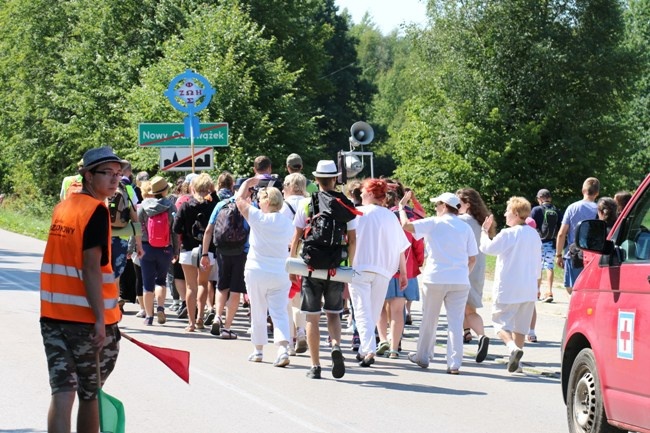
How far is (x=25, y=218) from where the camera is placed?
48.8 meters

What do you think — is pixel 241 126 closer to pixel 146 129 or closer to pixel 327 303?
pixel 146 129

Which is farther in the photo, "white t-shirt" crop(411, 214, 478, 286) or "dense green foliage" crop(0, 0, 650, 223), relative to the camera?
"dense green foliage" crop(0, 0, 650, 223)

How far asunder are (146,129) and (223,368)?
988cm

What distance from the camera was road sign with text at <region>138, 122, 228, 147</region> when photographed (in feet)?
68.2

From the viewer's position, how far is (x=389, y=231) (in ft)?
39.0

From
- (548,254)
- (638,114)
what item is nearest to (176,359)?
(548,254)

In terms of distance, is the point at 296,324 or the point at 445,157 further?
the point at 445,157

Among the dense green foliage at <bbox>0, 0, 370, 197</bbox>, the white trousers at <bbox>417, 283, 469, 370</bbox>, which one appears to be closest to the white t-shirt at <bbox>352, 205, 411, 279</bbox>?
the white trousers at <bbox>417, 283, 469, 370</bbox>

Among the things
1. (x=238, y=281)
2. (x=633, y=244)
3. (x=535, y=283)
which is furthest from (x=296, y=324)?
(x=633, y=244)

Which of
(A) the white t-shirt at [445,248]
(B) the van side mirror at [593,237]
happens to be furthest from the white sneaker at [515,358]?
(B) the van side mirror at [593,237]

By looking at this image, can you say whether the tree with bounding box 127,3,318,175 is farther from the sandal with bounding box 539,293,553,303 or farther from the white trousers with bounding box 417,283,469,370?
the white trousers with bounding box 417,283,469,370

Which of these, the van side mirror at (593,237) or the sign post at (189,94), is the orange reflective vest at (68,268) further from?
the sign post at (189,94)

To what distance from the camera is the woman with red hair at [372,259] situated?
11766 mm

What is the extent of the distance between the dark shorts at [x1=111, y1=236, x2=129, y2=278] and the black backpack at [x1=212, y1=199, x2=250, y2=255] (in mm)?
1022
